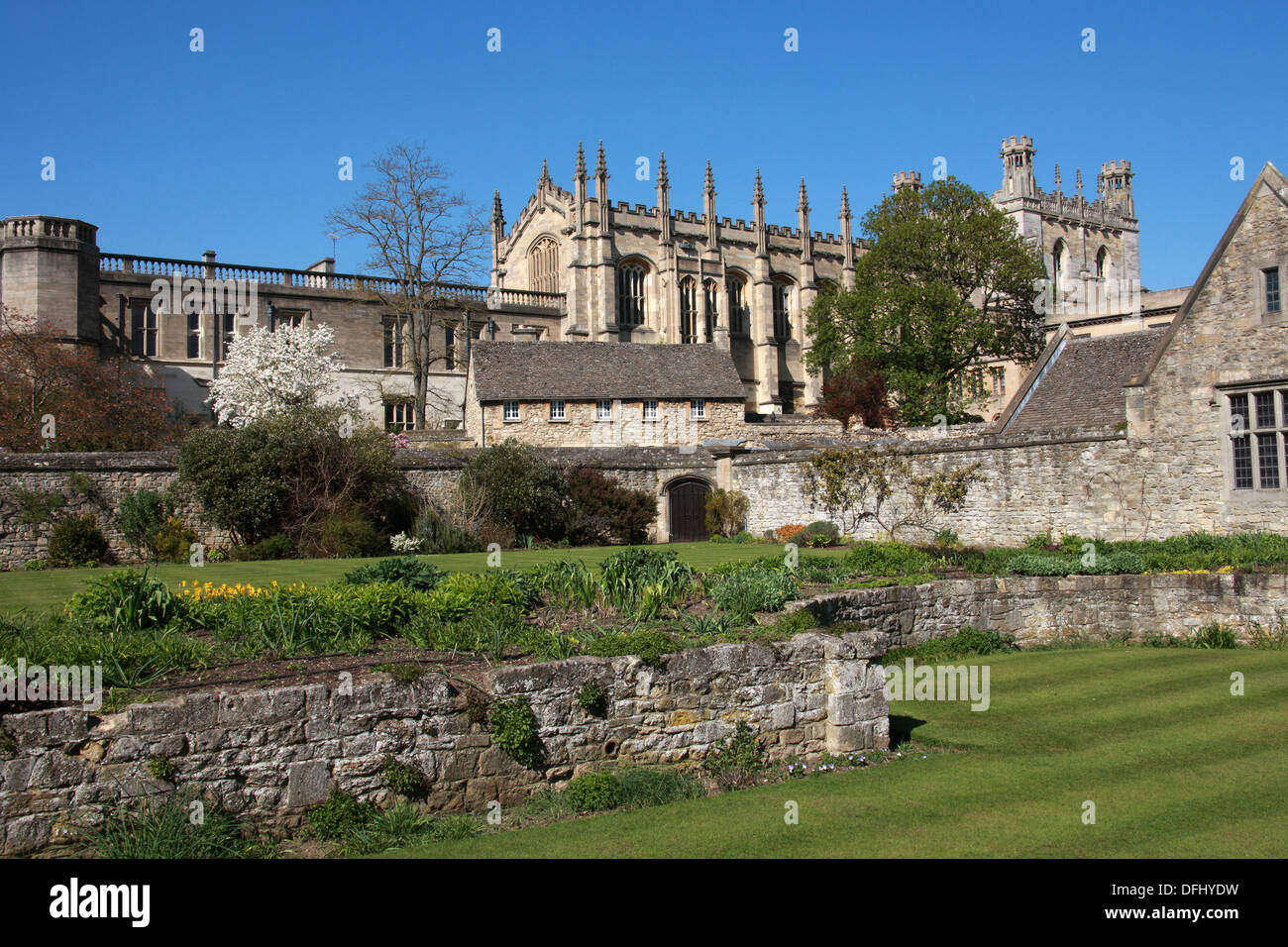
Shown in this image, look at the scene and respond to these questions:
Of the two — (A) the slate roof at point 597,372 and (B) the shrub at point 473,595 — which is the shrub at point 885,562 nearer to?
(B) the shrub at point 473,595

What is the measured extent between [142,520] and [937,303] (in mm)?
36159

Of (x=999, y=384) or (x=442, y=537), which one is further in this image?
(x=999, y=384)

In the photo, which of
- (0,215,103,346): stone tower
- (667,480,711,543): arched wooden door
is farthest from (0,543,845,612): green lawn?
(0,215,103,346): stone tower

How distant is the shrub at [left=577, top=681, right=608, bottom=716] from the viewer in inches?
336

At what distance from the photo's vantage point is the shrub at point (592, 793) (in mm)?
8070

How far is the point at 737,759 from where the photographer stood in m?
9.06

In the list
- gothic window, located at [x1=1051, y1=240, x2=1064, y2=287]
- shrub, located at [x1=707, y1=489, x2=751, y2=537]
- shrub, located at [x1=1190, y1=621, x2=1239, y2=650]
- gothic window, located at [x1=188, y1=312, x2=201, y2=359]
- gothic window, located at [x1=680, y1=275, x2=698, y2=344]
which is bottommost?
shrub, located at [x1=1190, y1=621, x2=1239, y2=650]

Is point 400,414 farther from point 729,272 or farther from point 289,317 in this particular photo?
point 729,272

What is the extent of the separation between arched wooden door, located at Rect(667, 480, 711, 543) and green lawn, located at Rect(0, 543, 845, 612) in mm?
5563

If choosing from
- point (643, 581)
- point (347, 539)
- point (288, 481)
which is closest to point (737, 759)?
point (643, 581)

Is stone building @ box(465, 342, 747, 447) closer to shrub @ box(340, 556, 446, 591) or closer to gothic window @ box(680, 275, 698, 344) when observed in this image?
gothic window @ box(680, 275, 698, 344)

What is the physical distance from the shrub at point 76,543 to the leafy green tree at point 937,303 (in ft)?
116

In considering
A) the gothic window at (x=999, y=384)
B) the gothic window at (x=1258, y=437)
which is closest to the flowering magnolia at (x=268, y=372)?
the gothic window at (x=1258, y=437)
